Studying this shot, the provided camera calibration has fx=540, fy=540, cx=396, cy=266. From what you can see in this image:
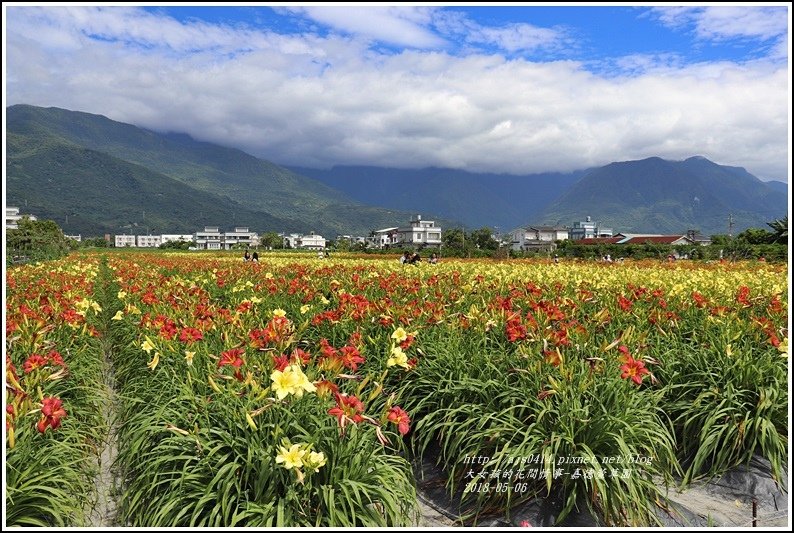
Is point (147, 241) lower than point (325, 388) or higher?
lower

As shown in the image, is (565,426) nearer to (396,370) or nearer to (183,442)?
(396,370)

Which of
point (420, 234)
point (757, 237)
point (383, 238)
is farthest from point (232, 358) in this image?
point (383, 238)

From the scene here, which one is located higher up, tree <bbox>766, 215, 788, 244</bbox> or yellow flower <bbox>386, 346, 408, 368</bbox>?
tree <bbox>766, 215, 788, 244</bbox>

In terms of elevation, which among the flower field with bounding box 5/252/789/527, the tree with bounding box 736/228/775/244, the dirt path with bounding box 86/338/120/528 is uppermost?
the tree with bounding box 736/228/775/244

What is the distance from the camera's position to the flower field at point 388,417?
2770 mm

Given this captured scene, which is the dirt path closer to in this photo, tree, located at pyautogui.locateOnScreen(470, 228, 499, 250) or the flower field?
the flower field

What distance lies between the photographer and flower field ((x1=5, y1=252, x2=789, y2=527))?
9.09ft

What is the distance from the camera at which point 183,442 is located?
3117 mm

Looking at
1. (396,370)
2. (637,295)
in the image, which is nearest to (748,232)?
(637,295)

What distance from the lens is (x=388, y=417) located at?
2809 mm

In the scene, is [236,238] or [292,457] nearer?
[292,457]

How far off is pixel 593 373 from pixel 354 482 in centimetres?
174

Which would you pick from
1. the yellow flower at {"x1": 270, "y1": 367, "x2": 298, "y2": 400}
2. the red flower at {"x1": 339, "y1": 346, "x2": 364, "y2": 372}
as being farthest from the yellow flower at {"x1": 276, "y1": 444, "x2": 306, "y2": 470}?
the red flower at {"x1": 339, "y1": 346, "x2": 364, "y2": 372}

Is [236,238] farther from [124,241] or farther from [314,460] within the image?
[314,460]
